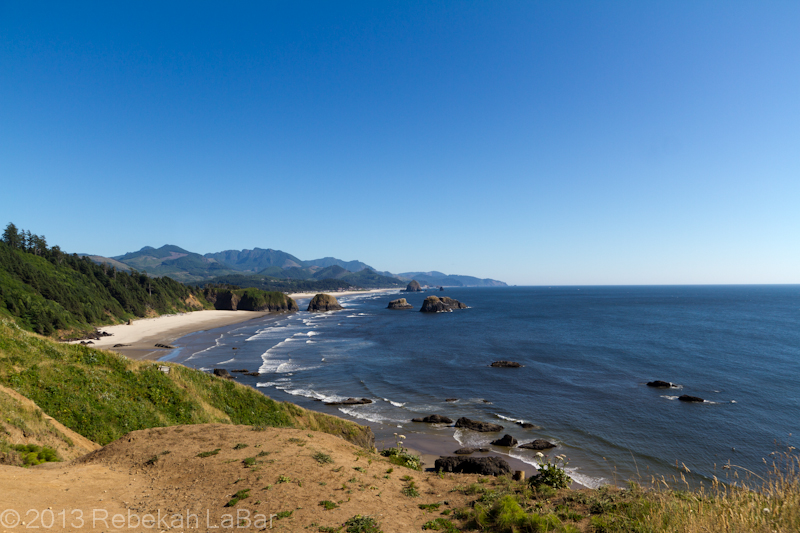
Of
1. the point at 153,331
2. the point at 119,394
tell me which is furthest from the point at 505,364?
the point at 153,331

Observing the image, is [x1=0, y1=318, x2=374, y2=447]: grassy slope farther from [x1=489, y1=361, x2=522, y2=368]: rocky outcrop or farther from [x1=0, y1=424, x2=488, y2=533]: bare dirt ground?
[x1=489, y1=361, x2=522, y2=368]: rocky outcrop

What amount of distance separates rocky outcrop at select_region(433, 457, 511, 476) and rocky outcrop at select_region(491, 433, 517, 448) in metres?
9.03

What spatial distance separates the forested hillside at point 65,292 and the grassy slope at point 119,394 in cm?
5656

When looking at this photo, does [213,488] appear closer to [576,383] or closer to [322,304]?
[576,383]

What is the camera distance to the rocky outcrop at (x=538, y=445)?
26953 mm

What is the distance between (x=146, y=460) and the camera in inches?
542

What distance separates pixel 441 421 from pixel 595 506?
23.9 meters

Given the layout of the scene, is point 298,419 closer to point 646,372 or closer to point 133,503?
point 133,503

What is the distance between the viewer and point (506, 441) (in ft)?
91.0

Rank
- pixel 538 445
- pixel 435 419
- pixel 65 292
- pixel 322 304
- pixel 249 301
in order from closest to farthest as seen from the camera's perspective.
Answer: pixel 538 445 → pixel 435 419 → pixel 65 292 → pixel 249 301 → pixel 322 304

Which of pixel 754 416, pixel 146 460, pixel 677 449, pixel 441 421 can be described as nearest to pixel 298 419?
pixel 146 460

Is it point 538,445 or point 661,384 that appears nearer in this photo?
point 538,445

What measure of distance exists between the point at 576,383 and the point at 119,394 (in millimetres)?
44533

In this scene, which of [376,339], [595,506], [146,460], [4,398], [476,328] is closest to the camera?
[595,506]
